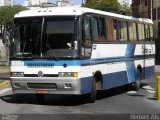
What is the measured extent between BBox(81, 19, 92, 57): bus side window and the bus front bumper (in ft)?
3.42

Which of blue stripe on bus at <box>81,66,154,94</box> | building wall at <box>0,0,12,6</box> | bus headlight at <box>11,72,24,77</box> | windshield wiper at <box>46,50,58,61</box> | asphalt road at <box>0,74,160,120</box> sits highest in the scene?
building wall at <box>0,0,12,6</box>

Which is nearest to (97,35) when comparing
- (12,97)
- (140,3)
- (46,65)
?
(46,65)

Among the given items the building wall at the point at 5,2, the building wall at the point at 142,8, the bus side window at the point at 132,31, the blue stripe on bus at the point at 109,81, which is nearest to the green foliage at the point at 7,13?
the building wall at the point at 142,8

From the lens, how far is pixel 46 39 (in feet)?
53.9

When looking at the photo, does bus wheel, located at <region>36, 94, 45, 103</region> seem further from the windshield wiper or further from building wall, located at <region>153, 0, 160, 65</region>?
building wall, located at <region>153, 0, 160, 65</region>

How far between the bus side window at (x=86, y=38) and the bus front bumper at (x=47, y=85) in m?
1.04

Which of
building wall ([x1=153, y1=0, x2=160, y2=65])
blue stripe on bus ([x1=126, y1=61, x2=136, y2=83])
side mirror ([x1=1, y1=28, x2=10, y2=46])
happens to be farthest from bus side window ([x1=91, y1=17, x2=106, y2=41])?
building wall ([x1=153, y1=0, x2=160, y2=65])

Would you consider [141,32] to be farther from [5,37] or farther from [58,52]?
[58,52]

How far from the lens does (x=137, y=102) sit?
17891 mm

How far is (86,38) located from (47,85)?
1.91 meters

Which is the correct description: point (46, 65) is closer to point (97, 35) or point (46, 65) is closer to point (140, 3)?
point (97, 35)

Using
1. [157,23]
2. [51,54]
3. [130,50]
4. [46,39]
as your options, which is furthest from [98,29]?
[157,23]

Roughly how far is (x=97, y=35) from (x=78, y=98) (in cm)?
255

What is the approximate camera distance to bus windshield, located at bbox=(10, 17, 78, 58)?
53.2 ft
